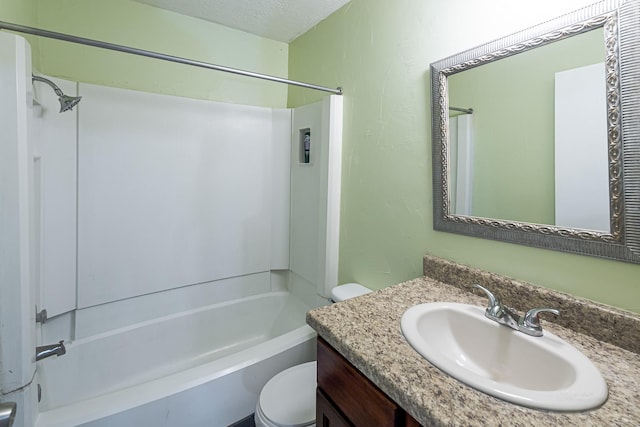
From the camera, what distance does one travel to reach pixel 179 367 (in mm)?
1834

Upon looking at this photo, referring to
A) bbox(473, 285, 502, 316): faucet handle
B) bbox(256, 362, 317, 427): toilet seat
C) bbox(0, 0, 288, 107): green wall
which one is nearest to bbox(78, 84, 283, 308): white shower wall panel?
bbox(0, 0, 288, 107): green wall

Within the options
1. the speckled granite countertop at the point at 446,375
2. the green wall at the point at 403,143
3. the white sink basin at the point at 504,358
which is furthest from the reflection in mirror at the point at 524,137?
the white sink basin at the point at 504,358

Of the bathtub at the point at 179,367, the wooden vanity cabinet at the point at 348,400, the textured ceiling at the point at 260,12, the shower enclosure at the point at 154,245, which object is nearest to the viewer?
the wooden vanity cabinet at the point at 348,400

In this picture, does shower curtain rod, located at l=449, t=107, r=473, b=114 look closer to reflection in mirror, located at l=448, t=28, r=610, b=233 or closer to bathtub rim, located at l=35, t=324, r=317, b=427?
reflection in mirror, located at l=448, t=28, r=610, b=233

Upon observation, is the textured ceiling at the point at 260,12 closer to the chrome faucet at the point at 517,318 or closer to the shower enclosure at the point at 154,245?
the shower enclosure at the point at 154,245

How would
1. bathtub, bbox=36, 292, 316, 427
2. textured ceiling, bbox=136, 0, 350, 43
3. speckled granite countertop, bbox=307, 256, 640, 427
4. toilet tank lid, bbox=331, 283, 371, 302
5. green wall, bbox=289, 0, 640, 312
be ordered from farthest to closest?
textured ceiling, bbox=136, 0, 350, 43
toilet tank lid, bbox=331, 283, 371, 302
bathtub, bbox=36, 292, 316, 427
green wall, bbox=289, 0, 640, 312
speckled granite countertop, bbox=307, 256, 640, 427

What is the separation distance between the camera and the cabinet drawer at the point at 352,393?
25.0 inches

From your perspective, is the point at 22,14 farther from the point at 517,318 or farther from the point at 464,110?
the point at 517,318

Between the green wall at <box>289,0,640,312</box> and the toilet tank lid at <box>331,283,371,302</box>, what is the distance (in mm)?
56

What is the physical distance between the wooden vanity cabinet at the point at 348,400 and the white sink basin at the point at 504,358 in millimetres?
143

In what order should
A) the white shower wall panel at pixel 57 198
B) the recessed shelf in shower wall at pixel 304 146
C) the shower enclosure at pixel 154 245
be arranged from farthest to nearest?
1. the recessed shelf in shower wall at pixel 304 146
2. the white shower wall panel at pixel 57 198
3. the shower enclosure at pixel 154 245

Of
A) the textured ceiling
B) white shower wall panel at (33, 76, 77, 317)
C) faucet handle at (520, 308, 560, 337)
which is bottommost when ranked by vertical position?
faucet handle at (520, 308, 560, 337)

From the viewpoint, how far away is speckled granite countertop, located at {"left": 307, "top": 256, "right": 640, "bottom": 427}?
0.52 m

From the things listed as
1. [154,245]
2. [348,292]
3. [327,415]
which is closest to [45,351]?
[154,245]
